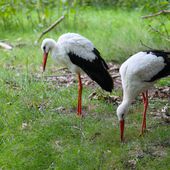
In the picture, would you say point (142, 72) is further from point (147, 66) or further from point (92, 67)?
point (92, 67)

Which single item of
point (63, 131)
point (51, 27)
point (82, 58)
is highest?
point (82, 58)

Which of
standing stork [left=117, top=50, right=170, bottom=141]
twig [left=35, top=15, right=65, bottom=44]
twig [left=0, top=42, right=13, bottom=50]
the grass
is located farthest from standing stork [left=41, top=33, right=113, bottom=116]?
twig [left=35, top=15, right=65, bottom=44]

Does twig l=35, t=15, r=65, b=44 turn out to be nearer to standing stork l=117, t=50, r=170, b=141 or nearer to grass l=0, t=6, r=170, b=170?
grass l=0, t=6, r=170, b=170

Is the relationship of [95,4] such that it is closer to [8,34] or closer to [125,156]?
[8,34]

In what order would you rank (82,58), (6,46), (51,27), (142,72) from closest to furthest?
(142,72) < (82,58) < (6,46) < (51,27)

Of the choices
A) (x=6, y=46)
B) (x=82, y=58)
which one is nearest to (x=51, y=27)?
(x=6, y=46)

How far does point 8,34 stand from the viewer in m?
12.1

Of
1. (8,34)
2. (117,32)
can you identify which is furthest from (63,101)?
(8,34)

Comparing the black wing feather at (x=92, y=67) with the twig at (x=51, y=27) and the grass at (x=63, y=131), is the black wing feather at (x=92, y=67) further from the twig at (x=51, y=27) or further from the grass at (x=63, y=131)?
the twig at (x=51, y=27)

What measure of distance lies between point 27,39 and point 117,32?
2.15 m

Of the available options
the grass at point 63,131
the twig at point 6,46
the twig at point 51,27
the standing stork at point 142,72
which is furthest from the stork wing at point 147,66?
the twig at point 51,27

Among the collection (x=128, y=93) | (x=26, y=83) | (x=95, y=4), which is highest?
(x=128, y=93)

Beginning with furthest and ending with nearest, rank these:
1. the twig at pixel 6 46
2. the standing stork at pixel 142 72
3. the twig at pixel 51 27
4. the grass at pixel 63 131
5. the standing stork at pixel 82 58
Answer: the twig at pixel 51 27, the twig at pixel 6 46, the standing stork at pixel 82 58, the standing stork at pixel 142 72, the grass at pixel 63 131

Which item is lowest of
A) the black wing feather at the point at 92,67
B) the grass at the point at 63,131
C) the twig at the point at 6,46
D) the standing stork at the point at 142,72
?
the twig at the point at 6,46
